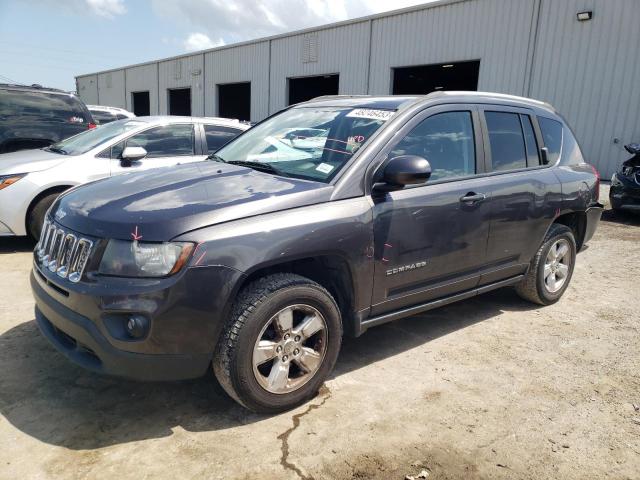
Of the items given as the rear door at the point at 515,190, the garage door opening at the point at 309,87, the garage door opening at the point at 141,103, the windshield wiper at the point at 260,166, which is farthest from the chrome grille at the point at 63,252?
the garage door opening at the point at 141,103

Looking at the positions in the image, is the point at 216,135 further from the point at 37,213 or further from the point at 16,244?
the point at 16,244

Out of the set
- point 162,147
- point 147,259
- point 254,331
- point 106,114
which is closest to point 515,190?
point 254,331

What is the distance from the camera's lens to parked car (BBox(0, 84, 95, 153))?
689 cm

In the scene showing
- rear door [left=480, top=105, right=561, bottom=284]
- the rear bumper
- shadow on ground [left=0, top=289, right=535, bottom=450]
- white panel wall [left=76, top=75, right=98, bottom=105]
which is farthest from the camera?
white panel wall [left=76, top=75, right=98, bottom=105]

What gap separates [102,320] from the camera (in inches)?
94.3

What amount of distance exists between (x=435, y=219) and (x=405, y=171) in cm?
55

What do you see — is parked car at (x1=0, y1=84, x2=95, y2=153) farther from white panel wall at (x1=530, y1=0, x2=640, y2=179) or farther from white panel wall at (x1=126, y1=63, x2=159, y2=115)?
white panel wall at (x1=126, y1=63, x2=159, y2=115)

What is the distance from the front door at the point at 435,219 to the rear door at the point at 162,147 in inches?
133

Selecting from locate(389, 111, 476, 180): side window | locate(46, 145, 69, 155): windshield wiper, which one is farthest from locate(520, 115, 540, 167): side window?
locate(46, 145, 69, 155): windshield wiper

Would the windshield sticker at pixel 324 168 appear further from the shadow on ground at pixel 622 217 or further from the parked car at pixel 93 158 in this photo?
the shadow on ground at pixel 622 217

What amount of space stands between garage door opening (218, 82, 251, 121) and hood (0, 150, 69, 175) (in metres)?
20.5

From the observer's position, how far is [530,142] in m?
4.23

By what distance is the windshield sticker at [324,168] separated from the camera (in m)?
3.07

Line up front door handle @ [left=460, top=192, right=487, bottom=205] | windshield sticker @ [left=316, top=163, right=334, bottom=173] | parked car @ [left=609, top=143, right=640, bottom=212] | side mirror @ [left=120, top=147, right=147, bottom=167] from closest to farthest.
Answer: windshield sticker @ [left=316, top=163, right=334, bottom=173], front door handle @ [left=460, top=192, right=487, bottom=205], side mirror @ [left=120, top=147, right=147, bottom=167], parked car @ [left=609, top=143, right=640, bottom=212]
